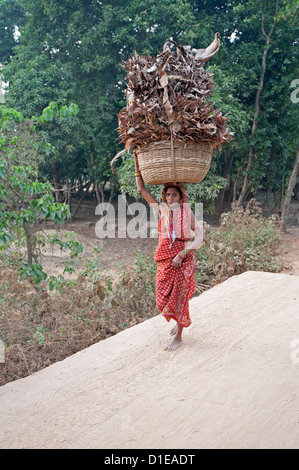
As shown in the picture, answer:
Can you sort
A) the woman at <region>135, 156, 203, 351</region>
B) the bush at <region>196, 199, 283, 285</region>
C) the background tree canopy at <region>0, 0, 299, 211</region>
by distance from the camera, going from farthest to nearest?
the background tree canopy at <region>0, 0, 299, 211</region> → the bush at <region>196, 199, 283, 285</region> → the woman at <region>135, 156, 203, 351</region>

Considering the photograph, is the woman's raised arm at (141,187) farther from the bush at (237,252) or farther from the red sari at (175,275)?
the bush at (237,252)

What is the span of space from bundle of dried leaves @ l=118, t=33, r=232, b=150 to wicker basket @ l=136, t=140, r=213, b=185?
0.06 meters

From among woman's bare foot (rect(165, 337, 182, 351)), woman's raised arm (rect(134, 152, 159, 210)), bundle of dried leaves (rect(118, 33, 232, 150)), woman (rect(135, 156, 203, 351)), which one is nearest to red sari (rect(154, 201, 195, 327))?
woman (rect(135, 156, 203, 351))

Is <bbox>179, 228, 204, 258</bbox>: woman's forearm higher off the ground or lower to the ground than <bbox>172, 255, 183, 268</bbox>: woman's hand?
higher

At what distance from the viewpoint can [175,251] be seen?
11.2 ft

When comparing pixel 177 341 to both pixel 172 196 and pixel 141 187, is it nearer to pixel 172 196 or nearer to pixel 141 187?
pixel 172 196

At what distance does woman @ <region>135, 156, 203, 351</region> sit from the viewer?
340 centimetres

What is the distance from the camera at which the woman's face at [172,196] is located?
336 centimetres

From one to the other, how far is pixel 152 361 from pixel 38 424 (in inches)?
43.2

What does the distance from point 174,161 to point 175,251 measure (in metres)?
0.81

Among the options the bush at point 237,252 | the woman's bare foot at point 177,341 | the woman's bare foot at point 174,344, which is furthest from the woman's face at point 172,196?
the bush at point 237,252

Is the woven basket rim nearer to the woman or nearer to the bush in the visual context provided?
the woman
